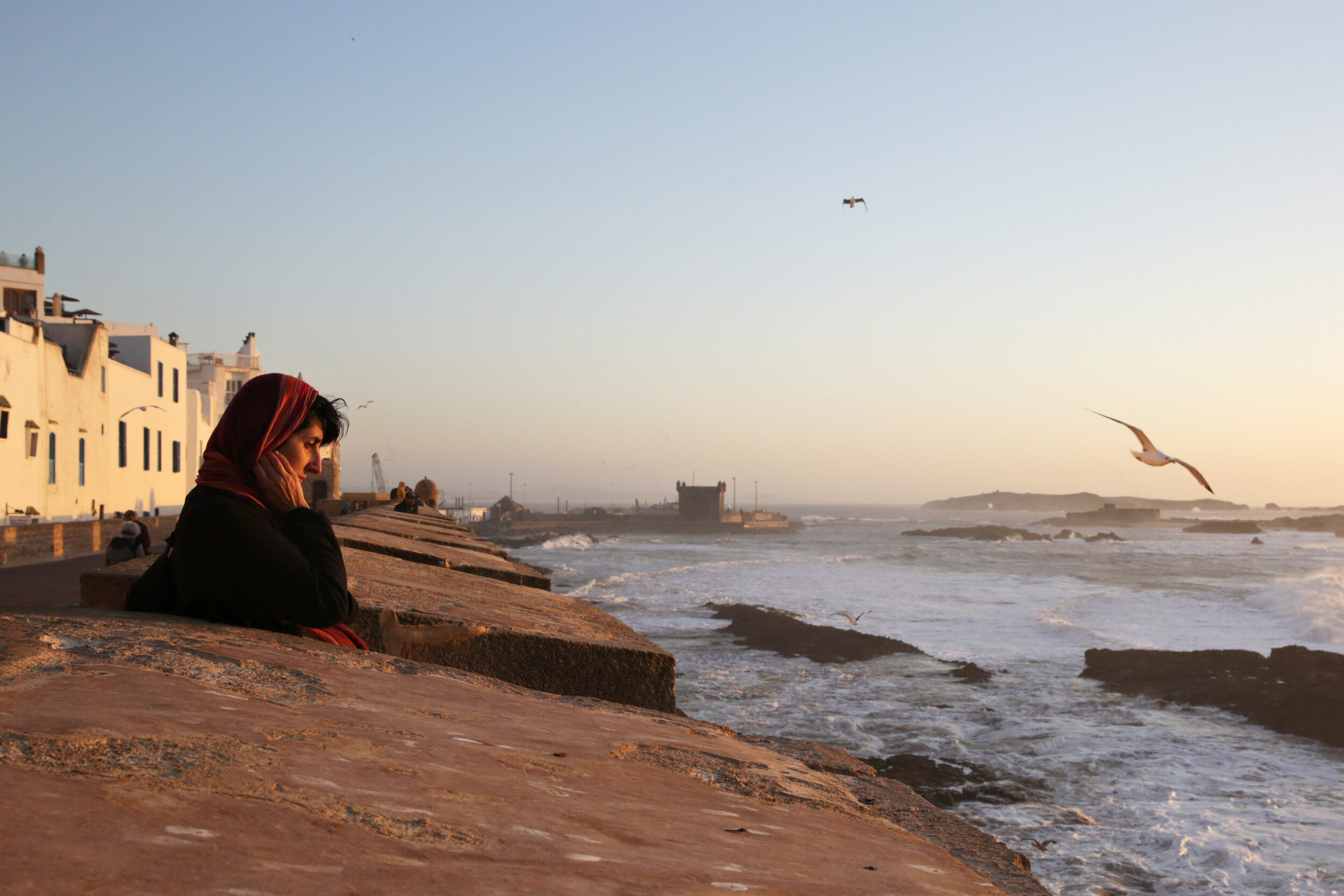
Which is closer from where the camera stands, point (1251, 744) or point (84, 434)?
point (1251, 744)

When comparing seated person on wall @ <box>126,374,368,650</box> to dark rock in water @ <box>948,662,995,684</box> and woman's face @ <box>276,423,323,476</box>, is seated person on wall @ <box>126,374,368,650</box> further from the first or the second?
dark rock in water @ <box>948,662,995,684</box>

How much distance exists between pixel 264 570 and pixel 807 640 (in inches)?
567

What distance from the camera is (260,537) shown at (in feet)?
7.11

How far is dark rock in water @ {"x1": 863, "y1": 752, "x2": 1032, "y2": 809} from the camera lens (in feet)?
25.7

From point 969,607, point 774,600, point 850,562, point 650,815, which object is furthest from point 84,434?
point 850,562

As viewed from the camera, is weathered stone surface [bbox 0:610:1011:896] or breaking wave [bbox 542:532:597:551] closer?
weathered stone surface [bbox 0:610:1011:896]

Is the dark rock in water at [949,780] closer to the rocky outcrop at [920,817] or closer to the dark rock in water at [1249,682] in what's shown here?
the dark rock in water at [1249,682]

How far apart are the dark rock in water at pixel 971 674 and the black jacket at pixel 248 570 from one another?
39.0ft

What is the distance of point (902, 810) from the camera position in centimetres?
206

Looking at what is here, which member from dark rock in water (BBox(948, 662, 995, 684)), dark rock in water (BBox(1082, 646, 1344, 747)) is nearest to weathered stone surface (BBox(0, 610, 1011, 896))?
dark rock in water (BBox(1082, 646, 1344, 747))

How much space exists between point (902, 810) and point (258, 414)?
1.83m

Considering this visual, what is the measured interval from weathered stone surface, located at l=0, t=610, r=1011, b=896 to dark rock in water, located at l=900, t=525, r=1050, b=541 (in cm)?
7944

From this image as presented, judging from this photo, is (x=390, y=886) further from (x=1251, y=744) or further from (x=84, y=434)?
(x=84, y=434)

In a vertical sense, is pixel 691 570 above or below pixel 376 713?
below
